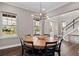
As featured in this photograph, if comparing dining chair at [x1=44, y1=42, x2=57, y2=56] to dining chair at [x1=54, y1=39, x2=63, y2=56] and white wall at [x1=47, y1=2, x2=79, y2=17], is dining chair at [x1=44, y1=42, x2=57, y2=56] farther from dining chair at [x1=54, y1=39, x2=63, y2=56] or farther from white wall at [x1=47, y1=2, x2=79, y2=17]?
white wall at [x1=47, y1=2, x2=79, y2=17]

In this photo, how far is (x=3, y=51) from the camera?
1877 millimetres

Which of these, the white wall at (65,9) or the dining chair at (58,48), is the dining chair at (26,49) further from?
the white wall at (65,9)

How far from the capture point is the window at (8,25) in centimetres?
183

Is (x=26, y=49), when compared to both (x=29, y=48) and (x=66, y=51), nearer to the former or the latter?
(x=29, y=48)

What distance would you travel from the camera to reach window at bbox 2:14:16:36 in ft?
6.02

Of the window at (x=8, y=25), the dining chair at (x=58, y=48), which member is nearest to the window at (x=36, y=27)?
the window at (x=8, y=25)

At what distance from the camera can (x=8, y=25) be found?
74.4 inches

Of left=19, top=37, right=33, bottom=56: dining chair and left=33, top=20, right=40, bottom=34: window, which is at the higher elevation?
left=33, top=20, right=40, bottom=34: window

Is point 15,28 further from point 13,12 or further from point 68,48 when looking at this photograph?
point 68,48

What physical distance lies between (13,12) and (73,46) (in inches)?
54.6

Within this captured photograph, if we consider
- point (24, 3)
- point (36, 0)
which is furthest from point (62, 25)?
point (24, 3)

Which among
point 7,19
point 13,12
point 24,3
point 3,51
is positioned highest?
point 24,3

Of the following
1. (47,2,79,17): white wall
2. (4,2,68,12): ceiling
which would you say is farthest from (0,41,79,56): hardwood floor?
(4,2,68,12): ceiling

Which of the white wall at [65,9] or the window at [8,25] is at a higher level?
the white wall at [65,9]
